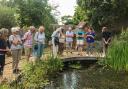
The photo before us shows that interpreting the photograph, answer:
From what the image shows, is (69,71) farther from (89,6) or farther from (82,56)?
(89,6)

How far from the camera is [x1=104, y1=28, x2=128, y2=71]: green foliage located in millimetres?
17125

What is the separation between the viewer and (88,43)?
21297 millimetres

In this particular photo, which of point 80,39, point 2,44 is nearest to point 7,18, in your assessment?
point 80,39

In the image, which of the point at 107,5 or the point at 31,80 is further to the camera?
the point at 107,5

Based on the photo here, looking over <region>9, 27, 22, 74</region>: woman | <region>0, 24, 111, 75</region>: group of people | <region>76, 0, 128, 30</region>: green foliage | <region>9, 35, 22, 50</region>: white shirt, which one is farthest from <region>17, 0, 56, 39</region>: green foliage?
<region>9, 35, 22, 50</region>: white shirt

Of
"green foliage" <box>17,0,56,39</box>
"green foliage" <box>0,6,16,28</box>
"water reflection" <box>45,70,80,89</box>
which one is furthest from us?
"green foliage" <box>17,0,56,39</box>

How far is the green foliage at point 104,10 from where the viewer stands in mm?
29212

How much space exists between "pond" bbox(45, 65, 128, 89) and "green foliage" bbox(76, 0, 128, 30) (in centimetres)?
1086

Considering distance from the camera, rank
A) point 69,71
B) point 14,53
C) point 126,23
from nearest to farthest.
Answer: point 14,53 → point 69,71 → point 126,23

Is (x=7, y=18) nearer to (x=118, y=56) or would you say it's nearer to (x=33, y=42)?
(x=33, y=42)

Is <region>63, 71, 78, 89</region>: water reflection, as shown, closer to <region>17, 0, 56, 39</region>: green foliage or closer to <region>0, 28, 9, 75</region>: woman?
<region>0, 28, 9, 75</region>: woman

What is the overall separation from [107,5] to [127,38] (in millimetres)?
10764

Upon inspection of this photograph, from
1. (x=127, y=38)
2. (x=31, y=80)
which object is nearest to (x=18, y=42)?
(x=31, y=80)

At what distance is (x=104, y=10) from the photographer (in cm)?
2945
